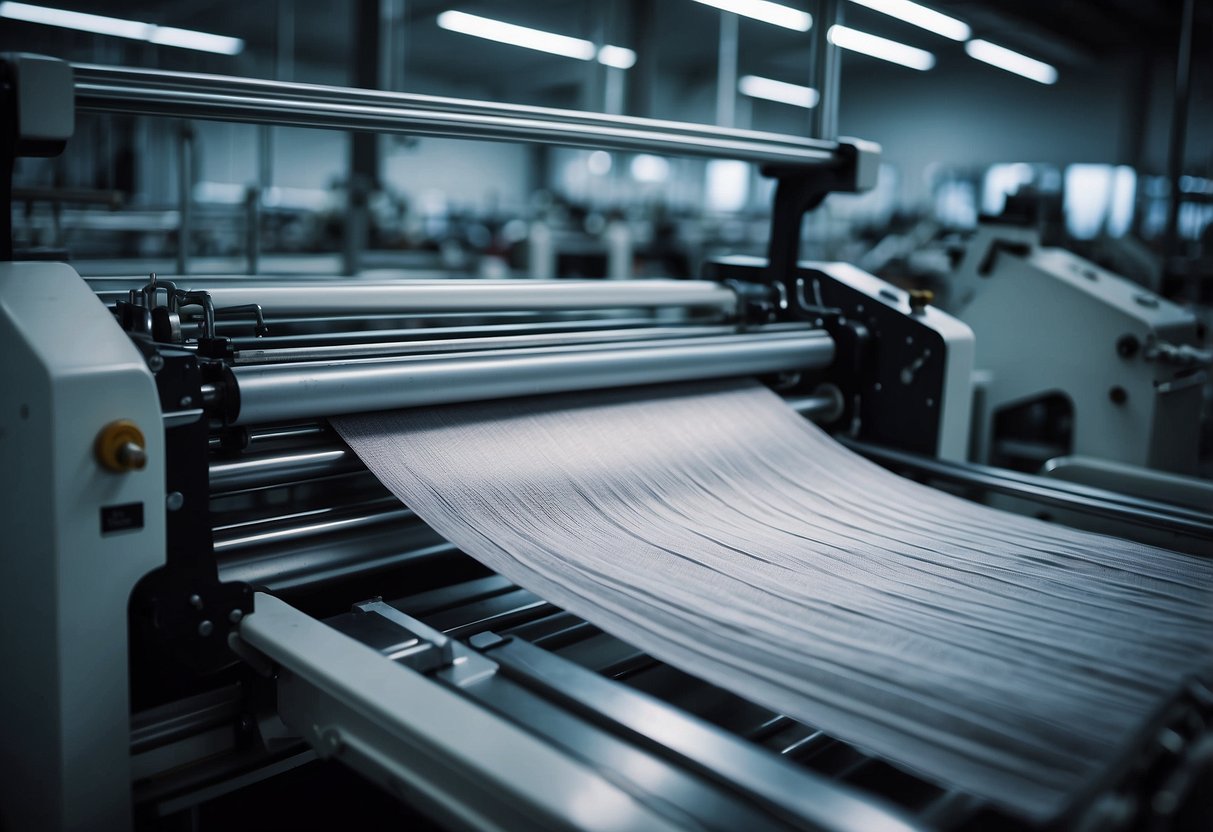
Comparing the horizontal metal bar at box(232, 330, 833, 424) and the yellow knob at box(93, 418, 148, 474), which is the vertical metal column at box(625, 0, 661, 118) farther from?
the yellow knob at box(93, 418, 148, 474)

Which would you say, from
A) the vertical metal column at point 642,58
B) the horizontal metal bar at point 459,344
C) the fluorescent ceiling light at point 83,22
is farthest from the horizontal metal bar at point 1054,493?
the vertical metal column at point 642,58

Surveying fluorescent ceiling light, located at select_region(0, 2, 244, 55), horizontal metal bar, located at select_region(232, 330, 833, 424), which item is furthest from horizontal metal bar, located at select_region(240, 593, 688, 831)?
fluorescent ceiling light, located at select_region(0, 2, 244, 55)

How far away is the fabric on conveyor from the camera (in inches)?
28.5

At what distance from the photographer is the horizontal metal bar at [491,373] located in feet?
3.40

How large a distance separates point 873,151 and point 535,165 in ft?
51.5

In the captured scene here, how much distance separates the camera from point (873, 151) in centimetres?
175

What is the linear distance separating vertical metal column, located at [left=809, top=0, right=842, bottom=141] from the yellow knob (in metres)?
1.35

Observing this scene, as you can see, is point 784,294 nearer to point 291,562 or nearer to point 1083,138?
point 291,562

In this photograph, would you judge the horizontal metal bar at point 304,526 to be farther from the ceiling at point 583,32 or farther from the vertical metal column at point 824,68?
the ceiling at point 583,32

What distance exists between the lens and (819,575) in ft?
3.38

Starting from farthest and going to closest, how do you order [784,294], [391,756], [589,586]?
[784,294]
[589,586]
[391,756]

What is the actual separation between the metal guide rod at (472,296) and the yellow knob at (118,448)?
0.41m

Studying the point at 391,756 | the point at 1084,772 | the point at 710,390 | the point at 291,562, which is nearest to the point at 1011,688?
the point at 1084,772

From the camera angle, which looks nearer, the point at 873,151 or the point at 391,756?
the point at 391,756
